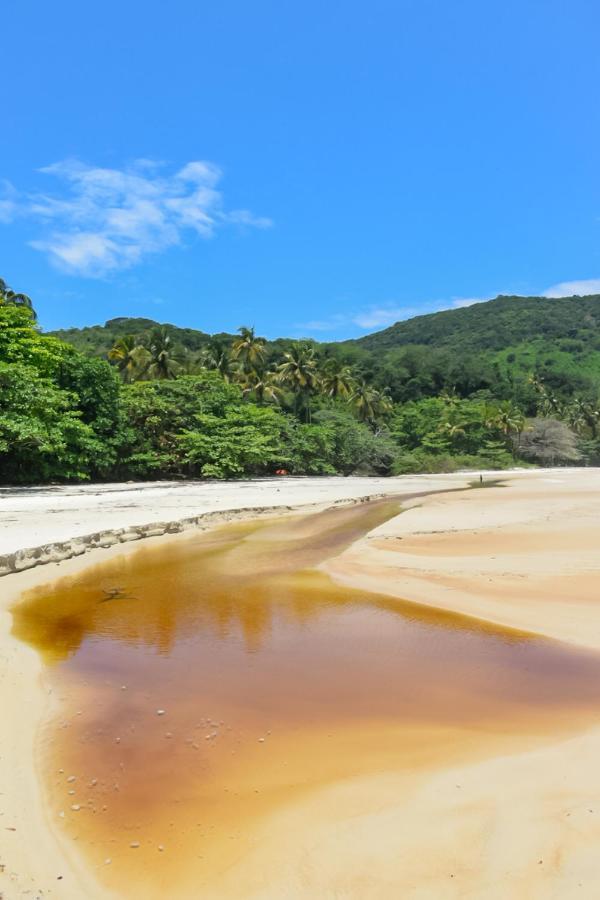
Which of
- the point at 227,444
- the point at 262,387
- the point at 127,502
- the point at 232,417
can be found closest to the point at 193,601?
the point at 127,502

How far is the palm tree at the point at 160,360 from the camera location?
185 feet

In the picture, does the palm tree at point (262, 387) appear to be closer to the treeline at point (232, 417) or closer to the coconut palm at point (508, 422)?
the treeline at point (232, 417)

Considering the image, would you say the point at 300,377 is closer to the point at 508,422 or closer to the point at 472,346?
the point at 508,422

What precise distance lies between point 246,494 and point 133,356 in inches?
1207

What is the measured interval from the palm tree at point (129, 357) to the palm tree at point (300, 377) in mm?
14479

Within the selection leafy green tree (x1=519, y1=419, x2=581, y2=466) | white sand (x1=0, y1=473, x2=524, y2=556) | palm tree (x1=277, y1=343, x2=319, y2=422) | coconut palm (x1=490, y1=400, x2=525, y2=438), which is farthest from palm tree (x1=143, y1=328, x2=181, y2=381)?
leafy green tree (x1=519, y1=419, x2=581, y2=466)

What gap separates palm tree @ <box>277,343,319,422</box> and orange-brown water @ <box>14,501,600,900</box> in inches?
2051

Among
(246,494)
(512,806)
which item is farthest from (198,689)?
(246,494)

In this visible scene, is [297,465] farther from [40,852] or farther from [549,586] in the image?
[40,852]

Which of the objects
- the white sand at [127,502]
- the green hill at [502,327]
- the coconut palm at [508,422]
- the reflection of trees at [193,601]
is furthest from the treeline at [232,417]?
the green hill at [502,327]

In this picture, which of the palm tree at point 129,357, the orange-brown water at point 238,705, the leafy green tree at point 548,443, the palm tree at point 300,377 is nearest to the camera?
the orange-brown water at point 238,705

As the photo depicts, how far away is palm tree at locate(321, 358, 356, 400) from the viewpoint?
7275cm

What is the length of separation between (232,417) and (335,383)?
31.7 metres

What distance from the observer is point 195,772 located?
486 centimetres
